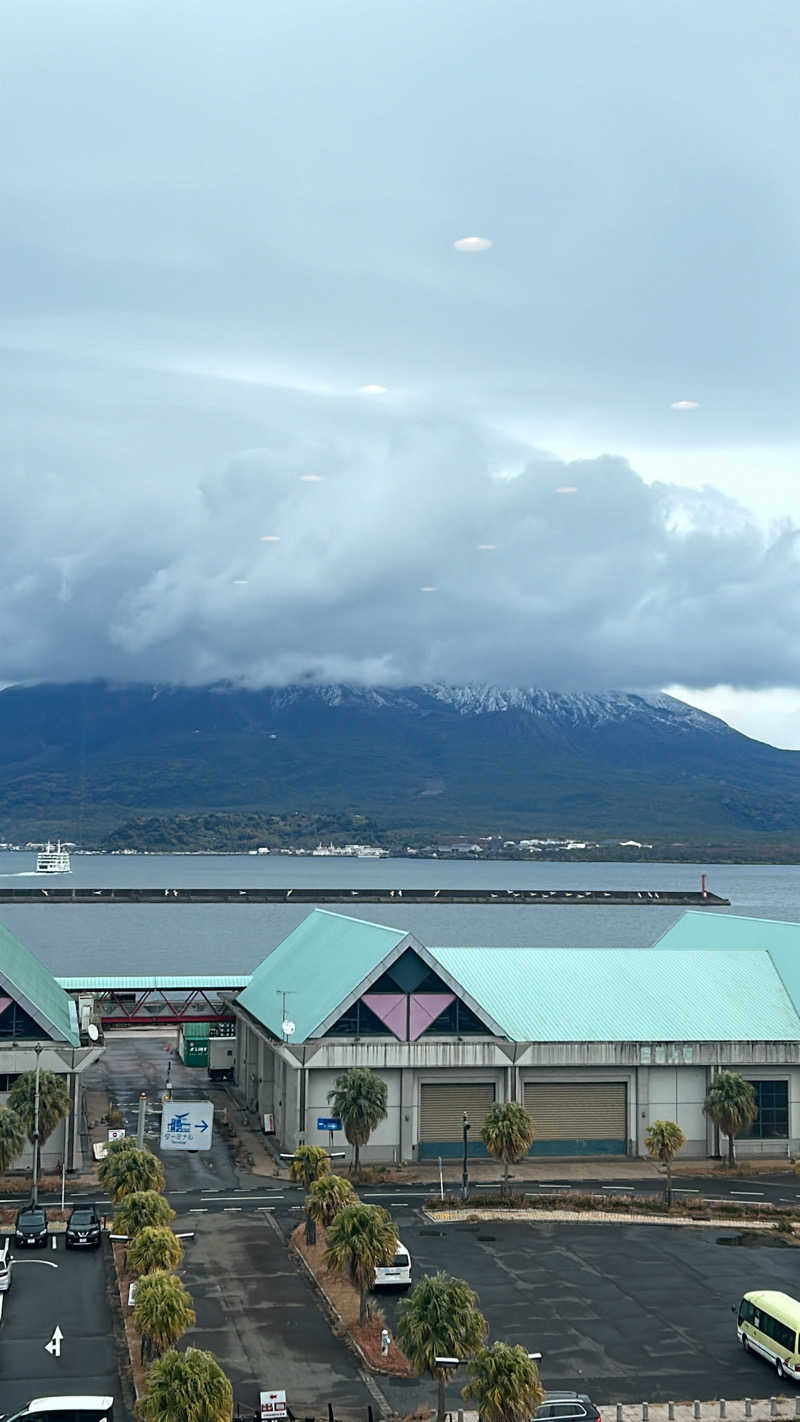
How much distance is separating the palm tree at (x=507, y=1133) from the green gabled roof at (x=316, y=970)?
8985 millimetres

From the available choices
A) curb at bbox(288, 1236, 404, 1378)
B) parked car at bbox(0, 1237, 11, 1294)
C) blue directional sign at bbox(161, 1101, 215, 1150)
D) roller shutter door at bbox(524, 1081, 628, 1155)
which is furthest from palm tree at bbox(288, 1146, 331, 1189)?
roller shutter door at bbox(524, 1081, 628, 1155)

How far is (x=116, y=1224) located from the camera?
150ft

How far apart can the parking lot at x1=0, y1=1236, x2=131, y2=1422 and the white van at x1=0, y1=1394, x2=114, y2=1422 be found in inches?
70.3

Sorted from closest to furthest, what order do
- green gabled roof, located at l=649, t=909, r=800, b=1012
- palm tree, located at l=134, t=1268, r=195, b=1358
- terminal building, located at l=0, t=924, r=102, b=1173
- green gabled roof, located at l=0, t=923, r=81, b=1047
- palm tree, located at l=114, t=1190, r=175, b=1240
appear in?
palm tree, located at l=134, t=1268, r=195, b=1358
palm tree, located at l=114, t=1190, r=175, b=1240
terminal building, located at l=0, t=924, r=102, b=1173
green gabled roof, located at l=0, t=923, r=81, b=1047
green gabled roof, located at l=649, t=909, r=800, b=1012

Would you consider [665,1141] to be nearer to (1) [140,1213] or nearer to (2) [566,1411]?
(1) [140,1213]

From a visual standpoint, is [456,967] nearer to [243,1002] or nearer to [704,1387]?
[243,1002]

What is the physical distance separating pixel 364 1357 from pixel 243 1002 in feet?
143

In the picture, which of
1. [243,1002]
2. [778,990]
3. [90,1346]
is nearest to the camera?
[90,1346]

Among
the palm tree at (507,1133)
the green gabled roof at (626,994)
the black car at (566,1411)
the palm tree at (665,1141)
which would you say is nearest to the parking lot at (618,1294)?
the black car at (566,1411)

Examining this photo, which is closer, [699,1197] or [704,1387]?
[704,1387]

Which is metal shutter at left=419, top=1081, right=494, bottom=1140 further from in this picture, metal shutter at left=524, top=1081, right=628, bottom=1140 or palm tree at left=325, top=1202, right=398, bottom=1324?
palm tree at left=325, top=1202, right=398, bottom=1324

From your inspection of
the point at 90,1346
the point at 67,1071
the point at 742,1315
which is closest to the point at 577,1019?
the point at 67,1071

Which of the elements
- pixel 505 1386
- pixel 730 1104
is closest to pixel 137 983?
pixel 730 1104

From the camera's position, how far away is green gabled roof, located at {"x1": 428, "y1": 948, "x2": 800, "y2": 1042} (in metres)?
66.8
